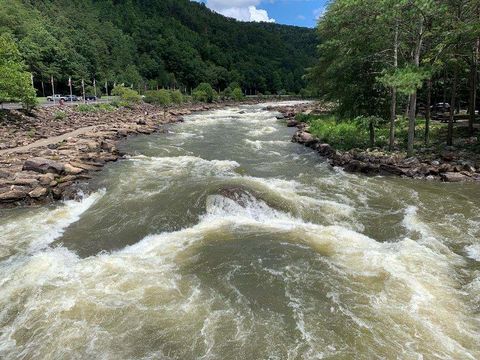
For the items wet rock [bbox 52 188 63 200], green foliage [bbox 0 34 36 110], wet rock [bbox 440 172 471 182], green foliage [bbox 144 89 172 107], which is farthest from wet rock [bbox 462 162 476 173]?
green foliage [bbox 144 89 172 107]

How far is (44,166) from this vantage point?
19.1 meters

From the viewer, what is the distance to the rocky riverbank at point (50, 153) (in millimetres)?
16469

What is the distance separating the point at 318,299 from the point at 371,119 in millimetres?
15925

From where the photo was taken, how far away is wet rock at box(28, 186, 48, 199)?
51.9 feet

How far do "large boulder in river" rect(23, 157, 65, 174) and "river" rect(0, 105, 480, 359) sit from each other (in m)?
3.81

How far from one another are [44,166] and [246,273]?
47.1 ft

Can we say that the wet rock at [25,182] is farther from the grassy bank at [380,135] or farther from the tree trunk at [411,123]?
the tree trunk at [411,123]

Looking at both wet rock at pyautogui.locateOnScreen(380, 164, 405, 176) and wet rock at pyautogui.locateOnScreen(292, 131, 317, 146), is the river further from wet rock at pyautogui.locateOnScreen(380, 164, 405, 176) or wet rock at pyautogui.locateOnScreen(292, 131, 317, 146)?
wet rock at pyautogui.locateOnScreen(292, 131, 317, 146)

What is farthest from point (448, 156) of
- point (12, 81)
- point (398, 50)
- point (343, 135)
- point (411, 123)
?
point (12, 81)

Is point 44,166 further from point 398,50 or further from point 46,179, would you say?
point 398,50

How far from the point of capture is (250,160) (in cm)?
2392

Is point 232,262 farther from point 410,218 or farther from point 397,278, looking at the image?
point 410,218

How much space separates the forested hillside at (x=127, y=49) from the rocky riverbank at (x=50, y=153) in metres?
50.3

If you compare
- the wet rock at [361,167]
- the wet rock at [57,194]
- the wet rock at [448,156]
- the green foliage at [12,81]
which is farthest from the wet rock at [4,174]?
the green foliage at [12,81]
